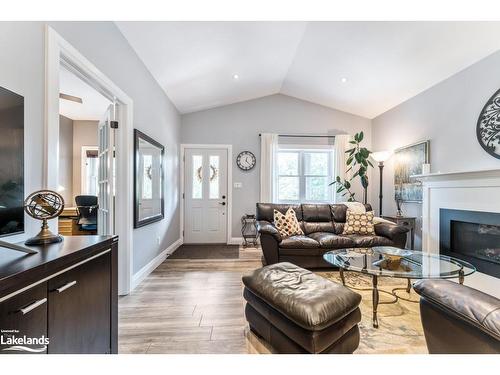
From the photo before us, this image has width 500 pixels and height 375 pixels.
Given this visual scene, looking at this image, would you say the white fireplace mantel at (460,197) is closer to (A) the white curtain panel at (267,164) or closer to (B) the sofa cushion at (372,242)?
(B) the sofa cushion at (372,242)

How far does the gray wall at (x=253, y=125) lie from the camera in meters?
5.07

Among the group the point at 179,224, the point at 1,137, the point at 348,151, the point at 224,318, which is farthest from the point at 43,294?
the point at 348,151

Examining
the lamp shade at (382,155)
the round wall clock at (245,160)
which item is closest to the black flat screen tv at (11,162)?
the round wall clock at (245,160)

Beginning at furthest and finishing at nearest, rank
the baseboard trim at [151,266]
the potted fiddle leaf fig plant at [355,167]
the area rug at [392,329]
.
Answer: the potted fiddle leaf fig plant at [355,167]
the baseboard trim at [151,266]
the area rug at [392,329]

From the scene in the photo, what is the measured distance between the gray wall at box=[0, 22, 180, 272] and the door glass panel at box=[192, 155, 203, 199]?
0.60m

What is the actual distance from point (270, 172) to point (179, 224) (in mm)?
2190

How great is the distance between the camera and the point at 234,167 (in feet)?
16.6

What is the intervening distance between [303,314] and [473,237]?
8.83ft

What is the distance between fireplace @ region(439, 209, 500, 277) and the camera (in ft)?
8.21

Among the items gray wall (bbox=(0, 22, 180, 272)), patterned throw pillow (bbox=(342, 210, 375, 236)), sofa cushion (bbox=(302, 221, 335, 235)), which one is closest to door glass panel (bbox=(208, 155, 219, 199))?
gray wall (bbox=(0, 22, 180, 272))

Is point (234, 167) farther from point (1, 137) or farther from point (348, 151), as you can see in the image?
point (1, 137)
